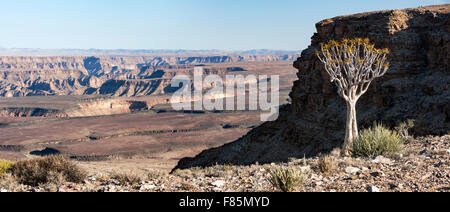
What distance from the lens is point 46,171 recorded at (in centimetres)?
995

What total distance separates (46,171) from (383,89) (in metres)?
18.6

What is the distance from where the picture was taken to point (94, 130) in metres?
97.7

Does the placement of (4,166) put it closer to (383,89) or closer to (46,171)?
(46,171)

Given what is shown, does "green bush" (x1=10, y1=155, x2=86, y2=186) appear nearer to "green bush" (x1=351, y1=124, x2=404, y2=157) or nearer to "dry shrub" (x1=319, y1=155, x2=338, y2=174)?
"dry shrub" (x1=319, y1=155, x2=338, y2=174)

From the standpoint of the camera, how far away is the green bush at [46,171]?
954 centimetres

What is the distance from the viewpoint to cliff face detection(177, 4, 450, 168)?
20.0 metres

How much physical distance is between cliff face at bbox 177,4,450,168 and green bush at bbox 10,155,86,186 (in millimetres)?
13918

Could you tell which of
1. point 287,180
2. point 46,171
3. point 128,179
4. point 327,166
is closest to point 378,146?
point 327,166

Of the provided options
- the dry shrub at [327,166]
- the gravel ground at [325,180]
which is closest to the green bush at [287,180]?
the gravel ground at [325,180]

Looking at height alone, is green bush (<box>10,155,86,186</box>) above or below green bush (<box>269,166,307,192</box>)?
below

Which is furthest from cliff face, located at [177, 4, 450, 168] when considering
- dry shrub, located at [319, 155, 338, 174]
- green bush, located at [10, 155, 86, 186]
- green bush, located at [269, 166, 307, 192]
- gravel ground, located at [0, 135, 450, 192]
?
green bush, located at [10, 155, 86, 186]

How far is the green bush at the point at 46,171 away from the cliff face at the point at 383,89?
13918 mm

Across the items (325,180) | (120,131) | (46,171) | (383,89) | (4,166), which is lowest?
(120,131)

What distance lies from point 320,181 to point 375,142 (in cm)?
371
